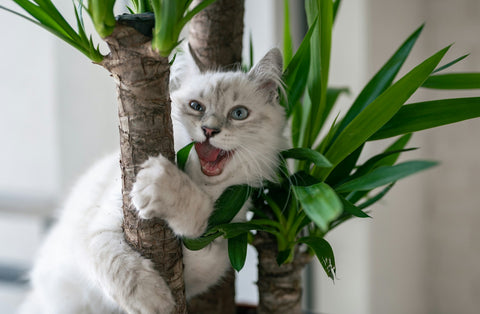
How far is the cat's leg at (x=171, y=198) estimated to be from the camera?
2.28ft

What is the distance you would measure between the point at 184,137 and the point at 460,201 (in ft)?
5.25

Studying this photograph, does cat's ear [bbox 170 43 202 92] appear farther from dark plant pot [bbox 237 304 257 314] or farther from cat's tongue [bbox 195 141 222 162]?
dark plant pot [bbox 237 304 257 314]

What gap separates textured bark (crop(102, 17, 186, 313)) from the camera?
64 centimetres

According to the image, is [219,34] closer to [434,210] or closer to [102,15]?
[102,15]

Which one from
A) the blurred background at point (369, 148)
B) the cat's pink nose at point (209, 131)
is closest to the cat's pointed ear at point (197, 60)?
the cat's pink nose at point (209, 131)

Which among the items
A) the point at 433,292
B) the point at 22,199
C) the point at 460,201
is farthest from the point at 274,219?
the point at 433,292

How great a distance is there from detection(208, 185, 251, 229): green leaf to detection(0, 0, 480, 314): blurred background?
85 cm

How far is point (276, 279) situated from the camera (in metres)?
0.99

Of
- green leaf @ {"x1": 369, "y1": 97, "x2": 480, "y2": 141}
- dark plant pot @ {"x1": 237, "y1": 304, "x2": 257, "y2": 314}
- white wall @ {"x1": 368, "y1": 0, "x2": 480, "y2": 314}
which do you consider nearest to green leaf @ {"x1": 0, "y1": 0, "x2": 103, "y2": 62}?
green leaf @ {"x1": 369, "y1": 97, "x2": 480, "y2": 141}

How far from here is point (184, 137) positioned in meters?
0.88

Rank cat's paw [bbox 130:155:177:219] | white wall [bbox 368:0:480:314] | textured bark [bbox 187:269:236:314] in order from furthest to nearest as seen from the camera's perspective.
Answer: white wall [bbox 368:0:480:314] < textured bark [bbox 187:269:236:314] < cat's paw [bbox 130:155:177:219]

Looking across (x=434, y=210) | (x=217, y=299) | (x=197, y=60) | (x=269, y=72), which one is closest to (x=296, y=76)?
(x=269, y=72)

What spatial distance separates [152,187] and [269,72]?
37 cm

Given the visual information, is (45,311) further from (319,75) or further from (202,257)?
(319,75)
